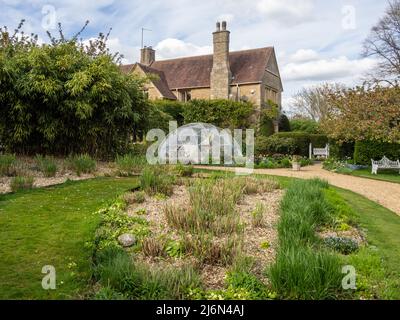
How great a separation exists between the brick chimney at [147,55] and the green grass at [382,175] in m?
24.0

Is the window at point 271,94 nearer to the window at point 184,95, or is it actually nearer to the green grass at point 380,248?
the window at point 184,95

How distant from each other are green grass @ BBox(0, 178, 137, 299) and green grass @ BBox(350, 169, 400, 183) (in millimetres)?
10431

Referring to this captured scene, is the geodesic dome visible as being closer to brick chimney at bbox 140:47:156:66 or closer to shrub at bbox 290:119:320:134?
shrub at bbox 290:119:320:134

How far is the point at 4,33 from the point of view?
13.7 meters

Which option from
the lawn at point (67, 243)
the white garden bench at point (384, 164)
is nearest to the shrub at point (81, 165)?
the lawn at point (67, 243)

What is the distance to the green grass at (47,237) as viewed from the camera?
3.80m

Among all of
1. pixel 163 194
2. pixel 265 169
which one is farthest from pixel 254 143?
pixel 163 194

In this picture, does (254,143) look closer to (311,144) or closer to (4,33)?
(311,144)

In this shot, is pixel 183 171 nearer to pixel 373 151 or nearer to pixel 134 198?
pixel 134 198

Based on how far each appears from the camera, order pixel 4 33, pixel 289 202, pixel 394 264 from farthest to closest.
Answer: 1. pixel 4 33
2. pixel 289 202
3. pixel 394 264

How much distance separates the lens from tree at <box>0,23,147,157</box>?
455 inches

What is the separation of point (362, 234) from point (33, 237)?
4.74 meters

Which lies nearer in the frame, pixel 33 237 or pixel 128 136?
pixel 33 237
